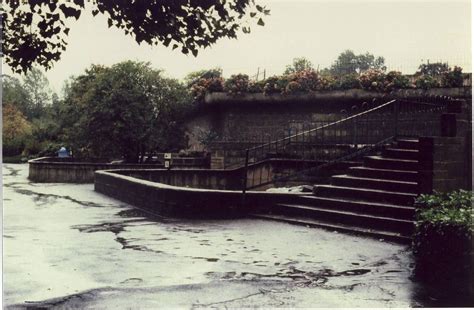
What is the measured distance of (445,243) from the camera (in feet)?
22.8

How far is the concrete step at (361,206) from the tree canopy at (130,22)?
4.01 m

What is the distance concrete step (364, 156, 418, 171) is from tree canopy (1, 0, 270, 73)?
5.00m

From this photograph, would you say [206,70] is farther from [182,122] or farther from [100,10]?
[100,10]

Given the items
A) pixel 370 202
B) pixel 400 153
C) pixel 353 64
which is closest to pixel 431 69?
pixel 353 64

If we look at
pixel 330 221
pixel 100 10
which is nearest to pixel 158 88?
pixel 330 221

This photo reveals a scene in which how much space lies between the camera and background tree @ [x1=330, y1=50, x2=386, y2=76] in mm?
18781

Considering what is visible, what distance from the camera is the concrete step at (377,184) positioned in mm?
10609

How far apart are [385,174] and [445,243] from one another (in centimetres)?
458

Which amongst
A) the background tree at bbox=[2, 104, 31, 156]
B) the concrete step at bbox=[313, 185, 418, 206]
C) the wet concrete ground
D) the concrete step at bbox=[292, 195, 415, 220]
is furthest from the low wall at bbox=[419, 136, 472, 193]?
the background tree at bbox=[2, 104, 31, 156]

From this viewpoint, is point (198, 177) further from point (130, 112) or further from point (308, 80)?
point (130, 112)

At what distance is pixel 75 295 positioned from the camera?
A: 6215 mm

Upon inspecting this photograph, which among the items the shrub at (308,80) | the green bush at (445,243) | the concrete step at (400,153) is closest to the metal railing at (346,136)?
the concrete step at (400,153)

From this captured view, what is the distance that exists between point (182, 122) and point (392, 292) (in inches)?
795

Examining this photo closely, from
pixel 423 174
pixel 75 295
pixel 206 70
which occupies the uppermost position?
pixel 206 70
